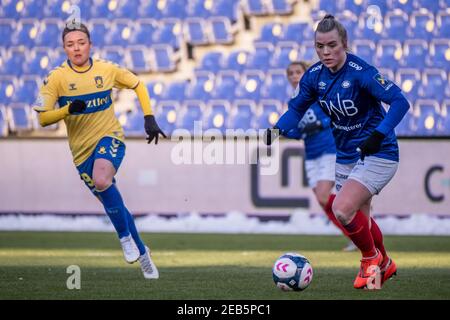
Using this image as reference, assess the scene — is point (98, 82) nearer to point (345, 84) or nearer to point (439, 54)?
point (345, 84)

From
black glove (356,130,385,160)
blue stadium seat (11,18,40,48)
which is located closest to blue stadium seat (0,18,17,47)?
blue stadium seat (11,18,40,48)

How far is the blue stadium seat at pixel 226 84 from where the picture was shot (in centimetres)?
1784

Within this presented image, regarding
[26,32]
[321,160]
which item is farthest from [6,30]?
[321,160]

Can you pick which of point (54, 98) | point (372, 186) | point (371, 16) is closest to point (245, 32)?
point (371, 16)

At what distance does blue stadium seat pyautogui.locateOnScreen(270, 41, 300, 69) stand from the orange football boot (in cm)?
1020

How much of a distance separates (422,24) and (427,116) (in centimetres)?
196

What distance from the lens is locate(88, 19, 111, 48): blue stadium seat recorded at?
755 inches

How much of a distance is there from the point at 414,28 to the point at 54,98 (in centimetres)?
1009

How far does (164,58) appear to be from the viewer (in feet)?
61.9

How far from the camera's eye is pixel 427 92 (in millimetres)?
17031

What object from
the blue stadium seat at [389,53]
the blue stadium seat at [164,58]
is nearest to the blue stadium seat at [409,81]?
the blue stadium seat at [389,53]

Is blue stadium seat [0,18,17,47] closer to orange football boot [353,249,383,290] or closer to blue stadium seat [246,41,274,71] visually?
blue stadium seat [246,41,274,71]
